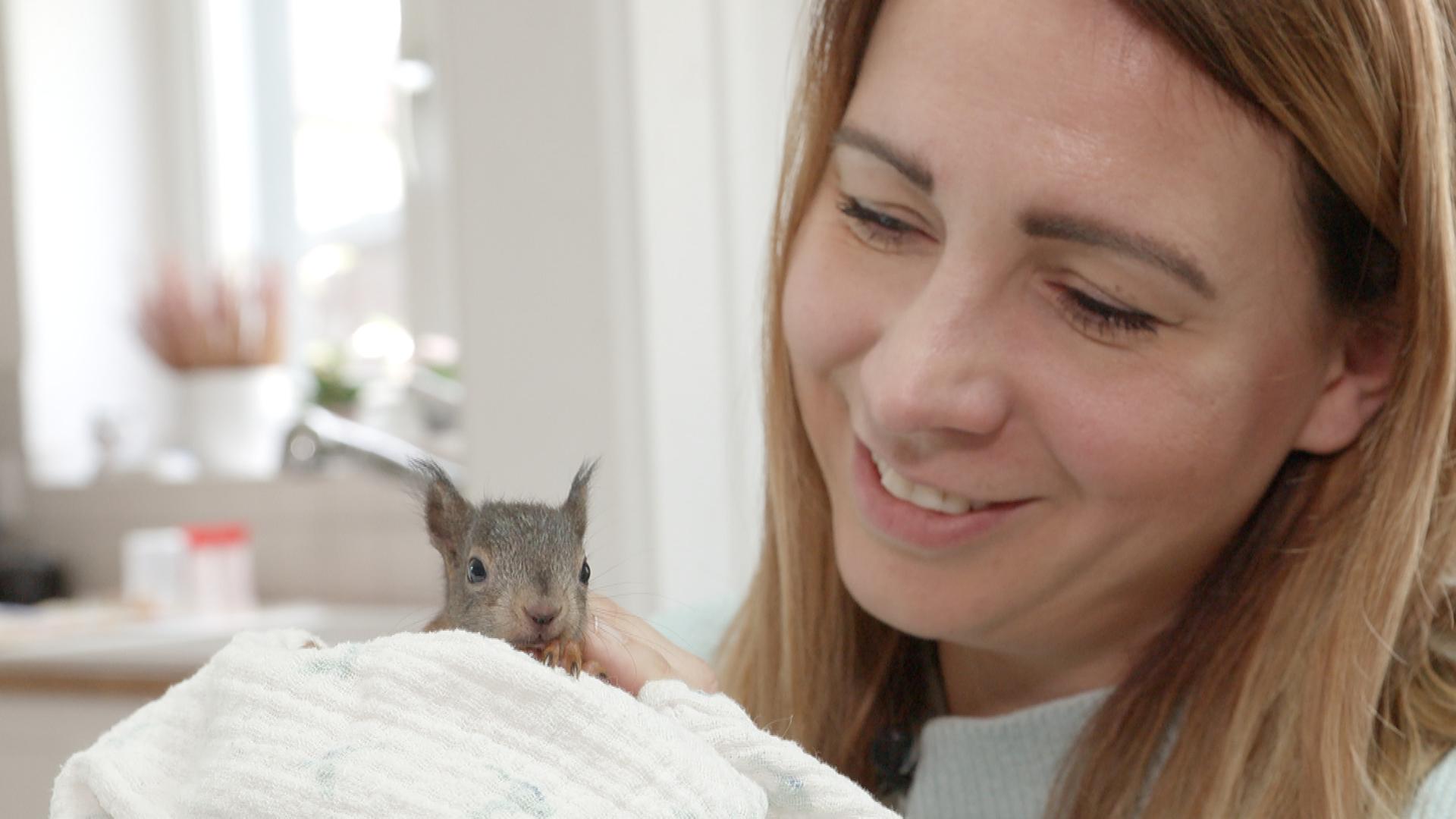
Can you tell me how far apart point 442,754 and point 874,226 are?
22.2 inches

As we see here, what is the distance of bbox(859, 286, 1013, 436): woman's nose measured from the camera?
3.03ft

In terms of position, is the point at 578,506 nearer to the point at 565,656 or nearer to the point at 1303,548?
the point at 565,656

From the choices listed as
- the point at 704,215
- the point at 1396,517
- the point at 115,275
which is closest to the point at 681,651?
the point at 1396,517

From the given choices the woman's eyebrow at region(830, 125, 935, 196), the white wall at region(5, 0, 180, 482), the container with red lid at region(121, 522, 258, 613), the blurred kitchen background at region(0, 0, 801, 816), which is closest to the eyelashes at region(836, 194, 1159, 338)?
the woman's eyebrow at region(830, 125, 935, 196)

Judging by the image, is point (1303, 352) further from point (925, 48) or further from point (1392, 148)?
point (925, 48)

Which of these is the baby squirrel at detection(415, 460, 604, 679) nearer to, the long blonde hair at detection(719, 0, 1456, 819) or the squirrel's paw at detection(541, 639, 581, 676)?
the squirrel's paw at detection(541, 639, 581, 676)

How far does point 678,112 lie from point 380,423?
6.84 ft

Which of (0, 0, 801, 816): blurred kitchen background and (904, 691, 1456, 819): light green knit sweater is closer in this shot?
(904, 691, 1456, 819): light green knit sweater

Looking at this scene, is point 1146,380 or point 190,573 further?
point 190,573

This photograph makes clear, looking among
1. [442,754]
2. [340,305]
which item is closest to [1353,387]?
[442,754]

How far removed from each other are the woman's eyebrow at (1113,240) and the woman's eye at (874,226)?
0.45 ft

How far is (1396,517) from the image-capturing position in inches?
38.4

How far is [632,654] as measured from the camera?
30.4 inches

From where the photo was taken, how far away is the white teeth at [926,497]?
1.00m
